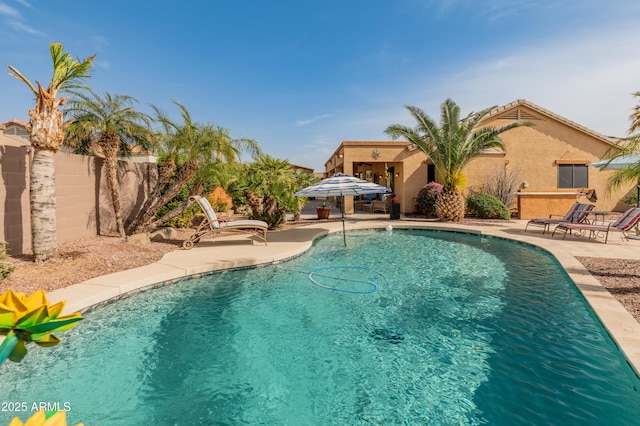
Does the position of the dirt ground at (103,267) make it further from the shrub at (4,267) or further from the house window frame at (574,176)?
the house window frame at (574,176)

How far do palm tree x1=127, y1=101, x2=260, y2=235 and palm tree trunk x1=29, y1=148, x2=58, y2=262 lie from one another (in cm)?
399

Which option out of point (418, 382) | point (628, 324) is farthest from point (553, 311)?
point (418, 382)

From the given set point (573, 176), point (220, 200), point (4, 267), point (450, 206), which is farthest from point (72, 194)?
point (573, 176)

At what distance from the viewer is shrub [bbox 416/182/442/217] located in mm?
18984

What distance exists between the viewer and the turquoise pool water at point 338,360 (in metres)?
3.59

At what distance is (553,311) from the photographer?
5.89 metres

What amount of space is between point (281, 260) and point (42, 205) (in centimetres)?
585

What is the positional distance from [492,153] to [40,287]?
22.0 meters

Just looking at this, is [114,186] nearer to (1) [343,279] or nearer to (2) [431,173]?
(1) [343,279]

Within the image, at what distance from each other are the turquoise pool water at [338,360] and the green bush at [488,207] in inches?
463

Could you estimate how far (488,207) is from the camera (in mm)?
18328

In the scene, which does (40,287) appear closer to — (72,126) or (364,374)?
(72,126)

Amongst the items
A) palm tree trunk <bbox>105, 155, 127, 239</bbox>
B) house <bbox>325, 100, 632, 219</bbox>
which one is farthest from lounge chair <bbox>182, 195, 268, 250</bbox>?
house <bbox>325, 100, 632, 219</bbox>

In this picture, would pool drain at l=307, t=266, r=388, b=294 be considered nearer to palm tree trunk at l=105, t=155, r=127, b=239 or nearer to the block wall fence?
palm tree trunk at l=105, t=155, r=127, b=239
